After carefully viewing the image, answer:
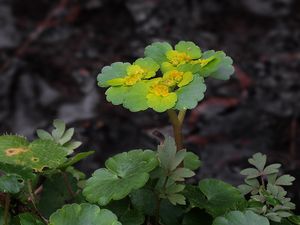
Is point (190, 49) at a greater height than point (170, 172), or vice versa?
point (190, 49)

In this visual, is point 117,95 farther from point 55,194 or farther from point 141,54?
point 141,54

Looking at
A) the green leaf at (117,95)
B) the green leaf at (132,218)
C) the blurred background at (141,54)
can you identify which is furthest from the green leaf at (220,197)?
the blurred background at (141,54)

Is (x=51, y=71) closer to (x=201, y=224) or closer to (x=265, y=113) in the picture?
(x=265, y=113)

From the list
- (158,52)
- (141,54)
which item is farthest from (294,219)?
(141,54)

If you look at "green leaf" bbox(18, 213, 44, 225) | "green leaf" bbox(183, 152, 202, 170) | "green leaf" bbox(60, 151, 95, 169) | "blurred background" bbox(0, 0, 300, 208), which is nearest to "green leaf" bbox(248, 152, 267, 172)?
"green leaf" bbox(183, 152, 202, 170)

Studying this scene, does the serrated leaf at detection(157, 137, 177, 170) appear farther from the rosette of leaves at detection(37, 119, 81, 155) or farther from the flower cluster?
the rosette of leaves at detection(37, 119, 81, 155)

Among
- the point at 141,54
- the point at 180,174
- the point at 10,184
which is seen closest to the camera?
the point at 10,184

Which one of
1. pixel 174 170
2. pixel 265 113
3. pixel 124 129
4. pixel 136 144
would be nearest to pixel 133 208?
pixel 174 170
